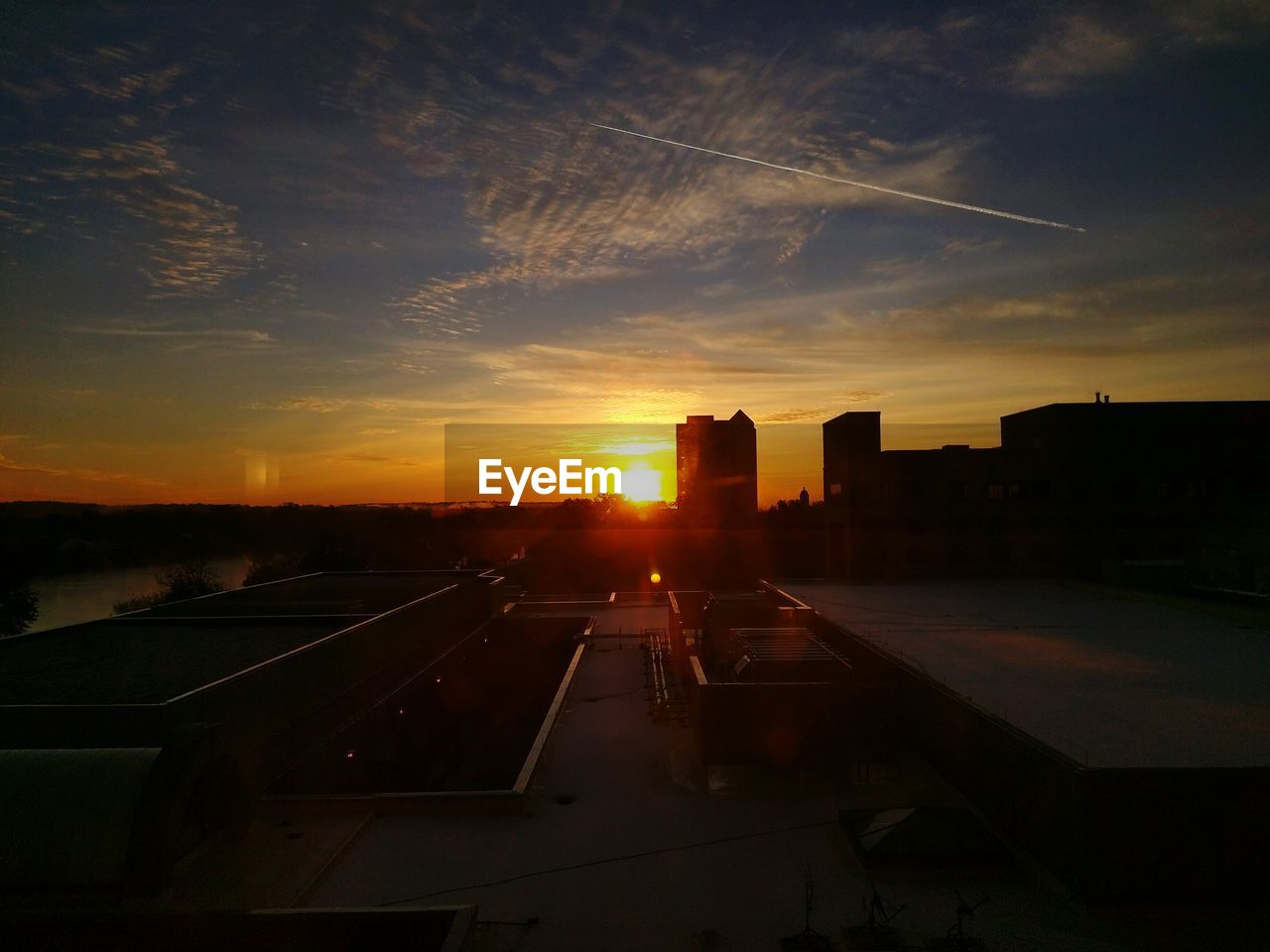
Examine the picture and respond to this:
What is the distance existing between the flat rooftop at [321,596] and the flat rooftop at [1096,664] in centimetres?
1036

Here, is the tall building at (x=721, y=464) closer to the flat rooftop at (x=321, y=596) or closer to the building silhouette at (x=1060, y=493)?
the building silhouette at (x=1060, y=493)

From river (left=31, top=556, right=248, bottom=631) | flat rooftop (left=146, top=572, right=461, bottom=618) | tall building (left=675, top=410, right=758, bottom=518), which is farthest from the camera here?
river (left=31, top=556, right=248, bottom=631)

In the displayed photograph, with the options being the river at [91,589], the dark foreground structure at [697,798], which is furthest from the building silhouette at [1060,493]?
the river at [91,589]

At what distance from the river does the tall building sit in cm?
2523

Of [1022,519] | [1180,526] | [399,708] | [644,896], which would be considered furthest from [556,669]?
[1180,526]

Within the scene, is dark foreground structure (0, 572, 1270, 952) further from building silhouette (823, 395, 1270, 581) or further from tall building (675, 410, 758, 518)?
tall building (675, 410, 758, 518)

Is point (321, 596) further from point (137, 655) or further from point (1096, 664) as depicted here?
point (1096, 664)

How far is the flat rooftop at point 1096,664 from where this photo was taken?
6.91 metres

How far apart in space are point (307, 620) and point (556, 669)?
7543 millimetres

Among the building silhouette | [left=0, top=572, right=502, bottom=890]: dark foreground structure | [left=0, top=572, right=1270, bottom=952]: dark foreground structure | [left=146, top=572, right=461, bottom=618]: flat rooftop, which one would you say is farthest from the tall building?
[left=0, top=572, right=1270, bottom=952]: dark foreground structure

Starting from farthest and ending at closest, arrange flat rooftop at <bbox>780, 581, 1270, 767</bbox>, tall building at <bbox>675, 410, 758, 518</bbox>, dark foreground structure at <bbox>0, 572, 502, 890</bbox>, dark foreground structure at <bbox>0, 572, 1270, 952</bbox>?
tall building at <bbox>675, 410, 758, 518</bbox>
flat rooftop at <bbox>780, 581, 1270, 767</bbox>
dark foreground structure at <bbox>0, 572, 502, 890</bbox>
dark foreground structure at <bbox>0, 572, 1270, 952</bbox>

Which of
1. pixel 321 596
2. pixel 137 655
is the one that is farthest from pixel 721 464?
pixel 137 655

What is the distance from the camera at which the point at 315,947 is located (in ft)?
19.7

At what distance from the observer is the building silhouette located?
21.1 meters
